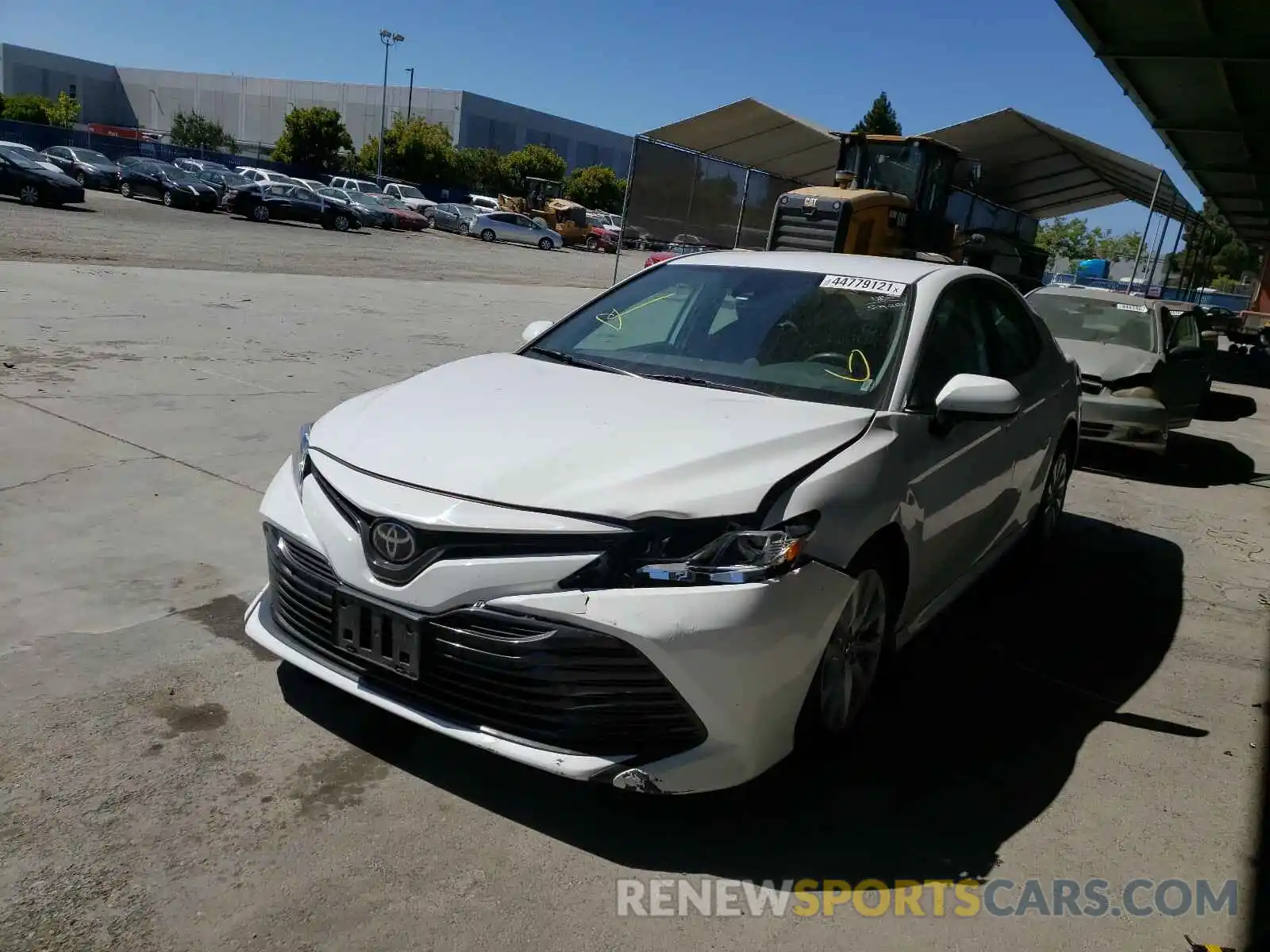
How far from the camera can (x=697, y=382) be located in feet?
11.8

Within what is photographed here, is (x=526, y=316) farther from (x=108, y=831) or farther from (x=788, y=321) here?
(x=108, y=831)

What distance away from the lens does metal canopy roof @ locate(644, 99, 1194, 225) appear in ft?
63.9

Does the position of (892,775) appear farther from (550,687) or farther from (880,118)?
(880,118)

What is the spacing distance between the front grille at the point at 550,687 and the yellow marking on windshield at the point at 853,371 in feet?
4.94

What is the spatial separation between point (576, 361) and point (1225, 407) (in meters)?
13.4

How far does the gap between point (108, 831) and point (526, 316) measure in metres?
13.2

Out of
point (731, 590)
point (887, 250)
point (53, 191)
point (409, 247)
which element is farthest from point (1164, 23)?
point (53, 191)

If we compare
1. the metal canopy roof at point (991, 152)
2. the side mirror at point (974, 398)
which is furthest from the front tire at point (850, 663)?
the metal canopy roof at point (991, 152)

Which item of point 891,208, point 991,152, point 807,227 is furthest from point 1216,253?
point 807,227

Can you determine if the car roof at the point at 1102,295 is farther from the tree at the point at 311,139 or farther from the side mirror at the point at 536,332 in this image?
the tree at the point at 311,139

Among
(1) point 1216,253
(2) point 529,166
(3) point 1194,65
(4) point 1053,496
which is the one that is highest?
(3) point 1194,65

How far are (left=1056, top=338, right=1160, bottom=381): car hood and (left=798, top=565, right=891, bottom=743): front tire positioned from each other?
591 centimetres

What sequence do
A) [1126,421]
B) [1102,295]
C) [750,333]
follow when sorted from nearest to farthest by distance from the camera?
[750,333], [1126,421], [1102,295]

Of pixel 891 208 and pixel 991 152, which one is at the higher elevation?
pixel 991 152
